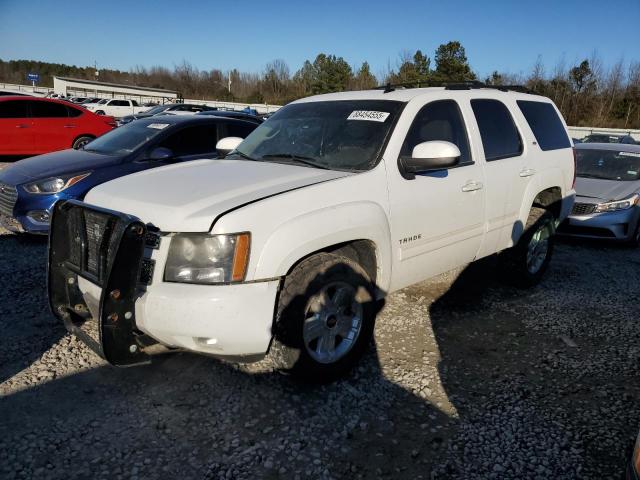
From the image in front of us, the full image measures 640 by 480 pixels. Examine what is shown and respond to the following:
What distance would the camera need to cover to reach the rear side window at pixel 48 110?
1154cm

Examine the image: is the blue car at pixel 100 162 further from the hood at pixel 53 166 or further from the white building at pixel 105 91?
the white building at pixel 105 91

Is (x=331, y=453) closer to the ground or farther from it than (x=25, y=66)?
closer to the ground

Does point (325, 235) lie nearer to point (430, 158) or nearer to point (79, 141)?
point (430, 158)

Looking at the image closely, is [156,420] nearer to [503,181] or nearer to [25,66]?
[503,181]

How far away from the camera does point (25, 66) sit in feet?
350

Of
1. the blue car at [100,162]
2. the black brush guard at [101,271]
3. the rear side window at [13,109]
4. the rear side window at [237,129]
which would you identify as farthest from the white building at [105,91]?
the black brush guard at [101,271]

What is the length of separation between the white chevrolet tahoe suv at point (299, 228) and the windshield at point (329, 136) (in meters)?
0.01

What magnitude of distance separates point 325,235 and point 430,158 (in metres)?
1.03

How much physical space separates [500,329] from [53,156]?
592 centimetres

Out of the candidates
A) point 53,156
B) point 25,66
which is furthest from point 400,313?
point 25,66

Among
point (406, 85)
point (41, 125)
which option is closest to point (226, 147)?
point (406, 85)

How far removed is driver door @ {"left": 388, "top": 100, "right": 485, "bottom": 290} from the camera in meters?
3.55

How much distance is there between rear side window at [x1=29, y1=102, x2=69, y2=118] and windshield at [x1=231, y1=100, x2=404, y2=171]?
942 centimetres

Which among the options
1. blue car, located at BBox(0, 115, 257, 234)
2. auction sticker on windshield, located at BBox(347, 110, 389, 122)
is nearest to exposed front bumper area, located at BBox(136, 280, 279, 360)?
auction sticker on windshield, located at BBox(347, 110, 389, 122)
